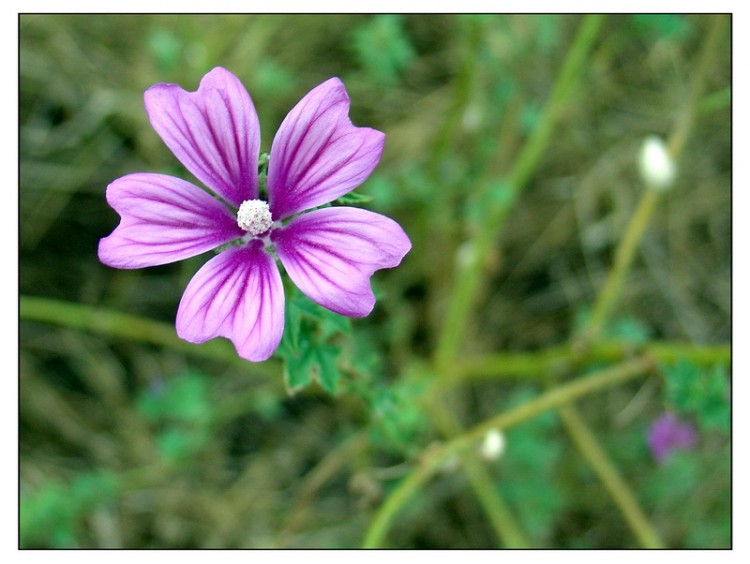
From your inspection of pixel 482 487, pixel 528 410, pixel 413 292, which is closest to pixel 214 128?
pixel 528 410

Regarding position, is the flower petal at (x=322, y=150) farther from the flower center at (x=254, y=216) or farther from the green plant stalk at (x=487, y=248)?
the green plant stalk at (x=487, y=248)

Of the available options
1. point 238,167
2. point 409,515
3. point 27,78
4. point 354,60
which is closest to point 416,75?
point 354,60

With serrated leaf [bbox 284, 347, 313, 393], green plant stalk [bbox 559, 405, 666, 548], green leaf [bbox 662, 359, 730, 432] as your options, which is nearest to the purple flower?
serrated leaf [bbox 284, 347, 313, 393]

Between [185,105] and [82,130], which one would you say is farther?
[82,130]

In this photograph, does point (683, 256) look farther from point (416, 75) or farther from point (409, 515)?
point (409, 515)

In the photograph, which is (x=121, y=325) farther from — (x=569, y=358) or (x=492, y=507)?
(x=569, y=358)

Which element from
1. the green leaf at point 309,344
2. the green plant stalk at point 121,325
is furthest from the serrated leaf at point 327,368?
the green plant stalk at point 121,325

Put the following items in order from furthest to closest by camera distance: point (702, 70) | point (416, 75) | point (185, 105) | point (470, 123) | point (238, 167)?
1. point (416, 75)
2. point (470, 123)
3. point (702, 70)
4. point (238, 167)
5. point (185, 105)
